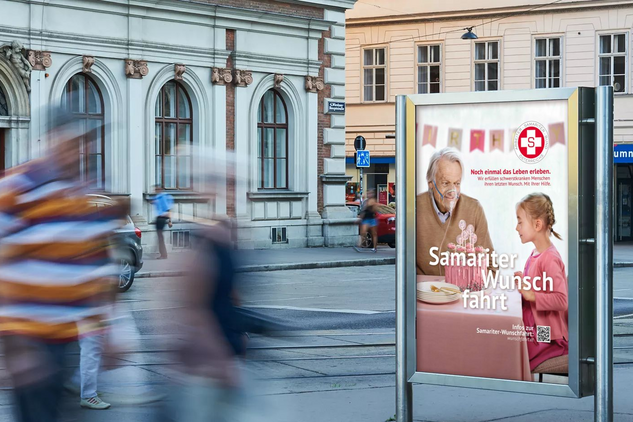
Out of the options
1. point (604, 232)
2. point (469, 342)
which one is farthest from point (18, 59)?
point (604, 232)

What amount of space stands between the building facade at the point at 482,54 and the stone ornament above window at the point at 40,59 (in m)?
18.4

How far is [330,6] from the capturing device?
27.5m

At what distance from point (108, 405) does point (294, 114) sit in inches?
775

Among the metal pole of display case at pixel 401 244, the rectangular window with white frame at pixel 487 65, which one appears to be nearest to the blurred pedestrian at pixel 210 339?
the metal pole of display case at pixel 401 244

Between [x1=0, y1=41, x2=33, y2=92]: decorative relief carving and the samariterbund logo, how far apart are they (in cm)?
1676

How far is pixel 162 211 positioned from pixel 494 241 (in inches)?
689

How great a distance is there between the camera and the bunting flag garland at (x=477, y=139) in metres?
5.96

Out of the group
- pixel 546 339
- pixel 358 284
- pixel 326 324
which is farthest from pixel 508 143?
pixel 358 284

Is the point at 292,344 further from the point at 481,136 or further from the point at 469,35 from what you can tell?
the point at 469,35

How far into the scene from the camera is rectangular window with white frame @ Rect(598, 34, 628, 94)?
116 feet

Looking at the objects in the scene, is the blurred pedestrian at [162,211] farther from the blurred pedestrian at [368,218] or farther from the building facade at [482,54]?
the building facade at [482,54]

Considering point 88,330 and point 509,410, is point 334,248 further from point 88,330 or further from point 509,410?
point 88,330

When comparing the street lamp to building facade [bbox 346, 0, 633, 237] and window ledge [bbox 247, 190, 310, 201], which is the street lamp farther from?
window ledge [bbox 247, 190, 310, 201]

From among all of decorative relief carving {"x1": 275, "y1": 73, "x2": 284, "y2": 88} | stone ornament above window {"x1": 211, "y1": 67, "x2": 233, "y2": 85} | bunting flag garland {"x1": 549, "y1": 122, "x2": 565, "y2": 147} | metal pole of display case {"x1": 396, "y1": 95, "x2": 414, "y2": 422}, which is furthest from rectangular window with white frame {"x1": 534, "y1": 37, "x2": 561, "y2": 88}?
bunting flag garland {"x1": 549, "y1": 122, "x2": 565, "y2": 147}
